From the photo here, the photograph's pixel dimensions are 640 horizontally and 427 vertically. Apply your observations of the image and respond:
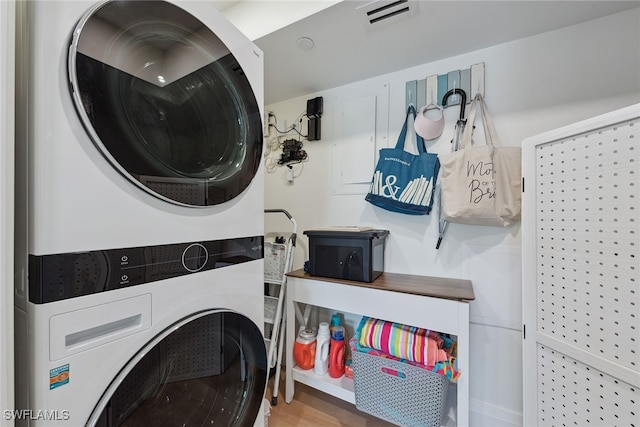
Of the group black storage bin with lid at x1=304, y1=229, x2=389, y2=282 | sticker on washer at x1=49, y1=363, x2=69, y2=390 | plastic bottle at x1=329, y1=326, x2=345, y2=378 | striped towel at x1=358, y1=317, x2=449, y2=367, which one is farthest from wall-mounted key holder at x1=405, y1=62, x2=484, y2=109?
sticker on washer at x1=49, y1=363, x2=69, y2=390

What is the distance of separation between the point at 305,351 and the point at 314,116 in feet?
4.94

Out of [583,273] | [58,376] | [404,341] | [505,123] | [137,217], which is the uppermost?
[505,123]

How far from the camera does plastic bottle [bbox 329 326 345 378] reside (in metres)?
1.43

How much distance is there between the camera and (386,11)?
1.09 metres

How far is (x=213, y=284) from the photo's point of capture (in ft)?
2.41

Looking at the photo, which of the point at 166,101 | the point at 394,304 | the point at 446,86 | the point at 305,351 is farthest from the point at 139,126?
the point at 446,86

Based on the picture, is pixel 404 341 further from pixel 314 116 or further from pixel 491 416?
pixel 314 116

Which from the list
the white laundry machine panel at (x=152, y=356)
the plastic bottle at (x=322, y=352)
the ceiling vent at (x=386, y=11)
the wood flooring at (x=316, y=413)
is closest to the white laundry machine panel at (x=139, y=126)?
the white laundry machine panel at (x=152, y=356)

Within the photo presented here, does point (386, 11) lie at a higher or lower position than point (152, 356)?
higher

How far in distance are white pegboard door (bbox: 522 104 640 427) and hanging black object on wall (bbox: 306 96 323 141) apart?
121 cm

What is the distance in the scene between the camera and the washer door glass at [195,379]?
58 cm

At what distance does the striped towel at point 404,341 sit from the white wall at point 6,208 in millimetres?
1132

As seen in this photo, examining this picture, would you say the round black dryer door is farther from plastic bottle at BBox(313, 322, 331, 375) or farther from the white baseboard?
the white baseboard

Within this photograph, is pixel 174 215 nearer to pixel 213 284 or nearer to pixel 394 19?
pixel 213 284
